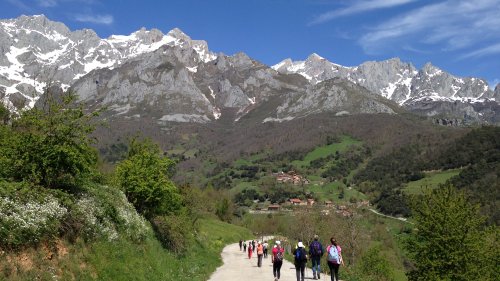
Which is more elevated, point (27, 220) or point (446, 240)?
point (27, 220)

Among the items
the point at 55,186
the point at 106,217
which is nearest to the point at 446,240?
the point at 106,217

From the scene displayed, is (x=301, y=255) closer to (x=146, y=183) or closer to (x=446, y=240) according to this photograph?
(x=146, y=183)

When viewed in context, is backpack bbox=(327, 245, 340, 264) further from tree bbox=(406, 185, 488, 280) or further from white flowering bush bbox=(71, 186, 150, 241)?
tree bbox=(406, 185, 488, 280)

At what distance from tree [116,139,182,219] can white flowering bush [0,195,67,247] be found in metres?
14.5

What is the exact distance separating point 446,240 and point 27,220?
125 feet

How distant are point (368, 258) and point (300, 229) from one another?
87.9 feet

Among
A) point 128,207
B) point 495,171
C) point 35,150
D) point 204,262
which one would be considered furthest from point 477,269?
point 495,171

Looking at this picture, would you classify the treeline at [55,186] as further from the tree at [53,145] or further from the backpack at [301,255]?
the backpack at [301,255]

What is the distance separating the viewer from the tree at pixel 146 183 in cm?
3406

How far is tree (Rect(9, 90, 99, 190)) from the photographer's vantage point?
20.9 m

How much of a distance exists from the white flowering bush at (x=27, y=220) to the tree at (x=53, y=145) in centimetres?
223

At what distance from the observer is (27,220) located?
56.0 ft

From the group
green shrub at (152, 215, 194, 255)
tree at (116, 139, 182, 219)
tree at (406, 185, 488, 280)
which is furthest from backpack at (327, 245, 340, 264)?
tree at (406, 185, 488, 280)

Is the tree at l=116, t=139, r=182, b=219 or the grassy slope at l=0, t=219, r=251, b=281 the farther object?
the tree at l=116, t=139, r=182, b=219
